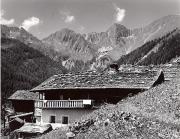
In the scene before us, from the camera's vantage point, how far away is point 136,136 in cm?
2116

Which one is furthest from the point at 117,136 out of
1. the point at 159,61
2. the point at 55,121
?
the point at 159,61

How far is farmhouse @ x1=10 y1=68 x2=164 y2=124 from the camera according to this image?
39000 millimetres

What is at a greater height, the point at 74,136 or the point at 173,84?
the point at 173,84

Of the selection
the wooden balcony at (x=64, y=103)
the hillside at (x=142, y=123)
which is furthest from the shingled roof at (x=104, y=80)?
the hillside at (x=142, y=123)

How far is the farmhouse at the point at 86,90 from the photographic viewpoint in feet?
128

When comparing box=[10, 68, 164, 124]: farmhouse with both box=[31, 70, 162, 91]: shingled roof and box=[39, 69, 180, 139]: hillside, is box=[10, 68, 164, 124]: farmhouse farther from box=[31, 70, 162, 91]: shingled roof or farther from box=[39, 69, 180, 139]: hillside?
box=[39, 69, 180, 139]: hillside

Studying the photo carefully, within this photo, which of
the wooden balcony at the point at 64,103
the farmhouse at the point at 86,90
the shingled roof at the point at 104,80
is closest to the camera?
the shingled roof at the point at 104,80

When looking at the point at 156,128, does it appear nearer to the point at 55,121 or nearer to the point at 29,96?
the point at 55,121

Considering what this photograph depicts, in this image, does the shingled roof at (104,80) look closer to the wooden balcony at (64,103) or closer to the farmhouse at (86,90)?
the farmhouse at (86,90)

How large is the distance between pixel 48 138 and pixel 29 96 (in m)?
40.5

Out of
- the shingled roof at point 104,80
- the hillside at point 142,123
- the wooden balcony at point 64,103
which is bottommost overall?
the hillside at point 142,123

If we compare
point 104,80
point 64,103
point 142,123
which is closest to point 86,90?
point 104,80

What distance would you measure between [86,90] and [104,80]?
2.28 m

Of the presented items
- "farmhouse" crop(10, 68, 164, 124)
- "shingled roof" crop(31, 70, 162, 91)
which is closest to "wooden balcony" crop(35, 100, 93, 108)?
"farmhouse" crop(10, 68, 164, 124)
